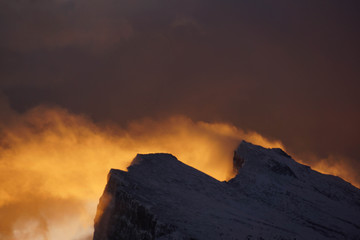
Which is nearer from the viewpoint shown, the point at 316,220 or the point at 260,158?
the point at 316,220

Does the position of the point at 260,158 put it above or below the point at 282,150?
below

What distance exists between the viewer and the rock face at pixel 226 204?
28.9 metres

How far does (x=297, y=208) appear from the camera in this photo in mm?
35906

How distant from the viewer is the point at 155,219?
91.5 feet

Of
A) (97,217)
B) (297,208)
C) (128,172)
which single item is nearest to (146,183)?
(128,172)

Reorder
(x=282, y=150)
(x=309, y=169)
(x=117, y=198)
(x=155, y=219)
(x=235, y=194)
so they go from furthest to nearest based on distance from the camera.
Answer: (x=282, y=150) → (x=309, y=169) → (x=235, y=194) → (x=117, y=198) → (x=155, y=219)

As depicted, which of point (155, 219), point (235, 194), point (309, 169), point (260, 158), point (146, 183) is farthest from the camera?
point (309, 169)

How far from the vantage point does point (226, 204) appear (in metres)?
33.2

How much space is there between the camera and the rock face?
28.9 metres

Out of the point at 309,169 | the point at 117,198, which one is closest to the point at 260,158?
the point at 309,169

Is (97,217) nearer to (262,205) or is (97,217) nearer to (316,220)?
(262,205)

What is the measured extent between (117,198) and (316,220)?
16967 mm

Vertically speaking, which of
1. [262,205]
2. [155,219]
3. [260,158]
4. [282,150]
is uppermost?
[282,150]

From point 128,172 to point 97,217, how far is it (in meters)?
4.32
